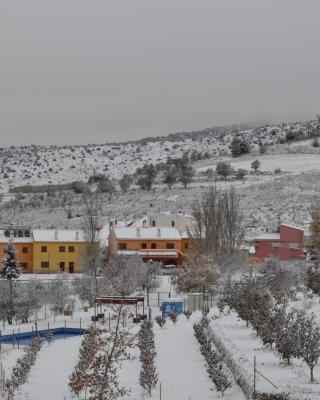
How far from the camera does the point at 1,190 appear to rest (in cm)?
11288

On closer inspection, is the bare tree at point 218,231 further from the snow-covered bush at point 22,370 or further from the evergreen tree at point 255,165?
the evergreen tree at point 255,165

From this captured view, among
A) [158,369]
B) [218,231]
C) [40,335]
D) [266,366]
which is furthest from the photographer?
[218,231]

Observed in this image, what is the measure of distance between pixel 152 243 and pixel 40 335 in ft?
89.9

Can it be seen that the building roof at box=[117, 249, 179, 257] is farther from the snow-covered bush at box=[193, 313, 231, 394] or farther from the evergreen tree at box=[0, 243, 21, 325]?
the snow-covered bush at box=[193, 313, 231, 394]

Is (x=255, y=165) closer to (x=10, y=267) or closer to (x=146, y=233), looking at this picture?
(x=146, y=233)

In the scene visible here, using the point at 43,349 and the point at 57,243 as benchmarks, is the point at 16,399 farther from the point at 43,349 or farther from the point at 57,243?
the point at 57,243

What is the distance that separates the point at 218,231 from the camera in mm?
46562

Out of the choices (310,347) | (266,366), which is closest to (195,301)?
(266,366)

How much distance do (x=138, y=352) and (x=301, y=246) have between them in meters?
31.8

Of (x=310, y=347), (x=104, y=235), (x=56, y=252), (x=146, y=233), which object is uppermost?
(x=310, y=347)

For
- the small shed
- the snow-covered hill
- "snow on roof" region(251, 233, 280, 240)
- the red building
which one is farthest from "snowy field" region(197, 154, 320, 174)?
the small shed

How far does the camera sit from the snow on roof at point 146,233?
58.9 meters

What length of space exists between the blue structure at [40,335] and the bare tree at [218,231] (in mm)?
12600

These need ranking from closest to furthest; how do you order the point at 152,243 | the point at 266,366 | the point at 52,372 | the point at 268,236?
the point at 266,366, the point at 52,372, the point at 268,236, the point at 152,243
